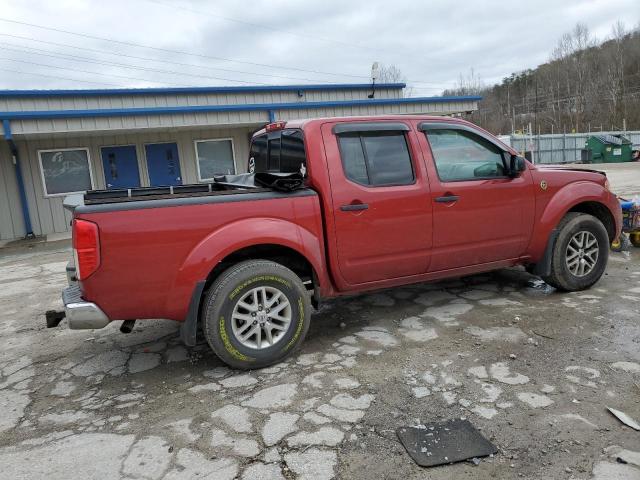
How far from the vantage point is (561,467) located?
2.42m

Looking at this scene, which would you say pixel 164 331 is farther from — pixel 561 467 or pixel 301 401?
pixel 561 467

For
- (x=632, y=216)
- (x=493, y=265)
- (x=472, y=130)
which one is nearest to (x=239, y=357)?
(x=493, y=265)

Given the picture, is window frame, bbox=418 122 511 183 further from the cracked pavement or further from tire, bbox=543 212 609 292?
the cracked pavement

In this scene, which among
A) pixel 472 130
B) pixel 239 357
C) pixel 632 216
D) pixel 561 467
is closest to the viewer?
pixel 561 467

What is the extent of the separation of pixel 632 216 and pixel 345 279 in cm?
485

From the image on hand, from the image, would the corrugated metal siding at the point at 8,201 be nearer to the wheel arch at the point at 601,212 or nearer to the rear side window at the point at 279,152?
the rear side window at the point at 279,152

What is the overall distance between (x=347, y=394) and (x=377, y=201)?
1600 millimetres

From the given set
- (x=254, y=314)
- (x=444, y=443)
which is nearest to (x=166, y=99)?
(x=254, y=314)

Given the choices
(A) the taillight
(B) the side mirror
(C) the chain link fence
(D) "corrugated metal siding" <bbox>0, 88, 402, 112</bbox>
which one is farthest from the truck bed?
(C) the chain link fence

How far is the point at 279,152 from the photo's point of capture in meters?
4.53

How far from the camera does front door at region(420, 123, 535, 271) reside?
4348 mm

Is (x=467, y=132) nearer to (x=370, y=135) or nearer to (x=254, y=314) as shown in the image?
(x=370, y=135)

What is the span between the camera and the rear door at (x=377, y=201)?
3967mm

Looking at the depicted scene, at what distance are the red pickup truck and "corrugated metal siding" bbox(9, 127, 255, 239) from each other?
30.5 feet
